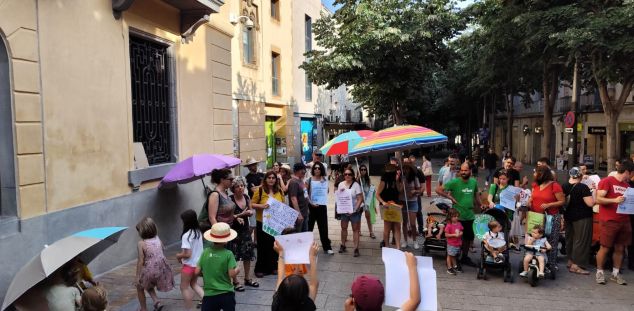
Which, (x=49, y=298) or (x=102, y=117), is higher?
(x=102, y=117)

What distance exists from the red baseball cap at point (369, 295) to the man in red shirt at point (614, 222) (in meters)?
5.23

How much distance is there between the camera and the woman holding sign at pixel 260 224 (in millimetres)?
6676

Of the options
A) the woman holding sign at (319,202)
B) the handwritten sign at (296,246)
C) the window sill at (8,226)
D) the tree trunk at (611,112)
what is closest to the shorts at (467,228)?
the woman holding sign at (319,202)

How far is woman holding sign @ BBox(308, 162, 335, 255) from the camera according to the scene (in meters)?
7.95

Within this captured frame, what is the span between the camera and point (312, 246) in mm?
3955

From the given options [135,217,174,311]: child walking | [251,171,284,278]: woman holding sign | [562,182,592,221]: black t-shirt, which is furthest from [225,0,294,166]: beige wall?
[562,182,592,221]: black t-shirt

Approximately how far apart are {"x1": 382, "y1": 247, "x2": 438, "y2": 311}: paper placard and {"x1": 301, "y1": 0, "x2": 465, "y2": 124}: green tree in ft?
48.7

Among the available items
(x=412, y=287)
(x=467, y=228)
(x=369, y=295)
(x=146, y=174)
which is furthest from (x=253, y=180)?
(x=369, y=295)

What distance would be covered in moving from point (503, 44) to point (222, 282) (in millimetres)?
13433

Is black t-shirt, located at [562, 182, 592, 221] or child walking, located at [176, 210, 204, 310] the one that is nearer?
child walking, located at [176, 210, 204, 310]

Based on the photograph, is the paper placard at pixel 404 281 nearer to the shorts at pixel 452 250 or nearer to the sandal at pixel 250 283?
the sandal at pixel 250 283

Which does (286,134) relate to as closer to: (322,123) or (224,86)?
(322,123)

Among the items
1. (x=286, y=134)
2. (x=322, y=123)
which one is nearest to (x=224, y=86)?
(x=286, y=134)

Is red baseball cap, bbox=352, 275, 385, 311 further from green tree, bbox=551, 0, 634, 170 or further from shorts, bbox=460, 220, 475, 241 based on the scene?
green tree, bbox=551, 0, 634, 170
